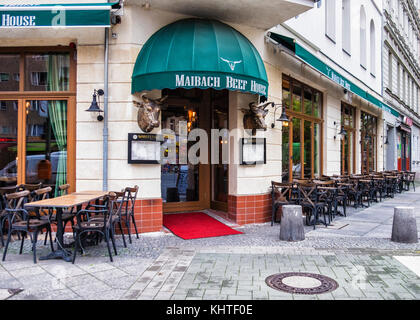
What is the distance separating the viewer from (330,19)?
13.8m

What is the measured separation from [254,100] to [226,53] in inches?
75.3

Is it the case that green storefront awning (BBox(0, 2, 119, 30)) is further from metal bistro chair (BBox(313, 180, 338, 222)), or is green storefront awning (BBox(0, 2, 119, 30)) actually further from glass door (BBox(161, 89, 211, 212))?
metal bistro chair (BBox(313, 180, 338, 222))

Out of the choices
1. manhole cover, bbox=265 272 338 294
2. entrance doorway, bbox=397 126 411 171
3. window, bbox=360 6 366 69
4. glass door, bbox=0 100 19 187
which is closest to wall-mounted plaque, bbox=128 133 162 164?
glass door, bbox=0 100 19 187

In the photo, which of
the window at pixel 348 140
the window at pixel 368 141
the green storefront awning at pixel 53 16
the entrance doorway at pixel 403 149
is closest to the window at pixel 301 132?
the window at pixel 348 140

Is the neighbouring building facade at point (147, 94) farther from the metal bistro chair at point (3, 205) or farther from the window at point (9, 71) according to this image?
the metal bistro chair at point (3, 205)

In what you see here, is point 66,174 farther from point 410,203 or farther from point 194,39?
point 410,203

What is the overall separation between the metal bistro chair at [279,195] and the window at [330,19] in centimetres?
705

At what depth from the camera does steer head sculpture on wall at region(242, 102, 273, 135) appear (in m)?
8.59

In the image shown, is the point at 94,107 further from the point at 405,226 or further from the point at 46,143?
the point at 405,226

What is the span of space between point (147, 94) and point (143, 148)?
114 centimetres

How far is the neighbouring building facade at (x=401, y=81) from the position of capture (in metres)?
22.6

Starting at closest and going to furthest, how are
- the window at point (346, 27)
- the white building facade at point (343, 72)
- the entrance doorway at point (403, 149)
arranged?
the white building facade at point (343, 72) < the window at point (346, 27) < the entrance doorway at point (403, 149)

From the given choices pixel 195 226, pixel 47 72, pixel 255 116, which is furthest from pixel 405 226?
pixel 47 72

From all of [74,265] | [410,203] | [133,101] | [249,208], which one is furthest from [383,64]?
[74,265]
